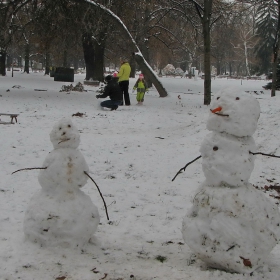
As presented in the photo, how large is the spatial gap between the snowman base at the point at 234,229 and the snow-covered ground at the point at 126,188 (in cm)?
15

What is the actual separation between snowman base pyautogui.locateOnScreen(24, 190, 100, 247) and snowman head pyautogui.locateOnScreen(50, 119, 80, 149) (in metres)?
0.48

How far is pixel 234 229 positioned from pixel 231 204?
207 mm

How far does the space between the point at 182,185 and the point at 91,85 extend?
63.7 ft

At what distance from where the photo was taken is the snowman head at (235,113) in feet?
10.8

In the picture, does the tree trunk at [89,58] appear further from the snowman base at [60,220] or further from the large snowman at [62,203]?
the snowman base at [60,220]

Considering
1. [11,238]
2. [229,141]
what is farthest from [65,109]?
[229,141]

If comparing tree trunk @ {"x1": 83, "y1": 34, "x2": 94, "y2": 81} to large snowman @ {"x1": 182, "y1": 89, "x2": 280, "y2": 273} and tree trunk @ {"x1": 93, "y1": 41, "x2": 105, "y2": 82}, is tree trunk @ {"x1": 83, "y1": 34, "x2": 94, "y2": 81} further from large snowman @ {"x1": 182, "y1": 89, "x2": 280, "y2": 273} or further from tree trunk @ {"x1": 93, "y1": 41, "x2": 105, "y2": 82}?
large snowman @ {"x1": 182, "y1": 89, "x2": 280, "y2": 273}

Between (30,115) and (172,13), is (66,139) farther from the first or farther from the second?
(172,13)

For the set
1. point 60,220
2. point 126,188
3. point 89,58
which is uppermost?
point 89,58

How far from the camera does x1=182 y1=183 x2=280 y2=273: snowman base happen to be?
3.20 metres

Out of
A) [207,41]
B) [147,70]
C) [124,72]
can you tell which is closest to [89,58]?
[147,70]

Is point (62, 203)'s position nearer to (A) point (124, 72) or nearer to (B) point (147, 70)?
(A) point (124, 72)

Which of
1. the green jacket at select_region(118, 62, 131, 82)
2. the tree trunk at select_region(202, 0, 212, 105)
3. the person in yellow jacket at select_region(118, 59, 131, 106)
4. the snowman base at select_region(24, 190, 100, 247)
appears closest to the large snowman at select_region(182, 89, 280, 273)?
the snowman base at select_region(24, 190, 100, 247)

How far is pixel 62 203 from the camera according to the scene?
373cm
